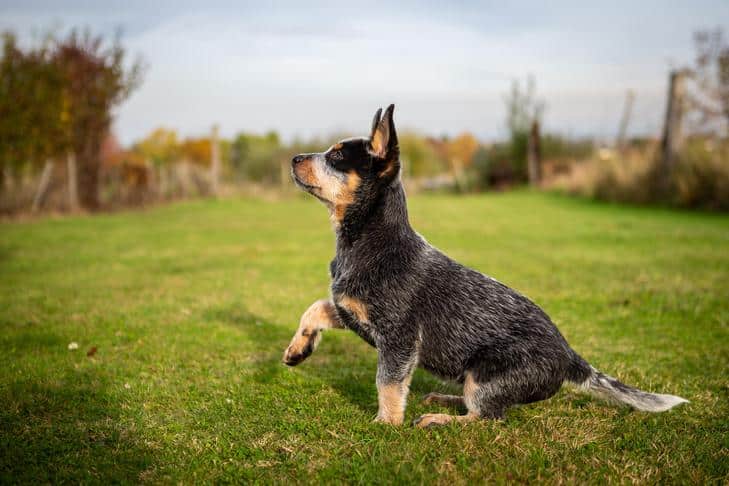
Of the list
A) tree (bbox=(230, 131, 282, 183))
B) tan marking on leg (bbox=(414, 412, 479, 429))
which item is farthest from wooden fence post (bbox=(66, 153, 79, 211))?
tan marking on leg (bbox=(414, 412, 479, 429))

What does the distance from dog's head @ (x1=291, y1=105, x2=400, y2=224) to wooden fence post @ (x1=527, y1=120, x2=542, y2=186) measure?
31092 millimetres

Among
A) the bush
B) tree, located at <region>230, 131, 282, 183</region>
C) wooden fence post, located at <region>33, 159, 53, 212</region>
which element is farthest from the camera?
tree, located at <region>230, 131, 282, 183</region>

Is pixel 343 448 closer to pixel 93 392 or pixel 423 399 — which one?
pixel 423 399

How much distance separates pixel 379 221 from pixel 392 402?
1.20 meters

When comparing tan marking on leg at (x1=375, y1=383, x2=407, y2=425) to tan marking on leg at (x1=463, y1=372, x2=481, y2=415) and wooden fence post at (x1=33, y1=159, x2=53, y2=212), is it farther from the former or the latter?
wooden fence post at (x1=33, y1=159, x2=53, y2=212)

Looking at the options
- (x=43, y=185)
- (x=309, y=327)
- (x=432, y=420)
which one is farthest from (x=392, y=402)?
(x=43, y=185)

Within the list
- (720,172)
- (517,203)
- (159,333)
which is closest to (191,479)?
(159,333)

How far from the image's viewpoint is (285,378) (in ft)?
16.1

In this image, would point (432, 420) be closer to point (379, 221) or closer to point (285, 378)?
point (379, 221)

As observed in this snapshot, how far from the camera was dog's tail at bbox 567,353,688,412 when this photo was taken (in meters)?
3.91

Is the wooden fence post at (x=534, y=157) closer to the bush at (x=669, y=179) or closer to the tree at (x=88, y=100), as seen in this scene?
the bush at (x=669, y=179)

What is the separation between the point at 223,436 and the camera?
3807 mm

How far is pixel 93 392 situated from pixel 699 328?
622cm

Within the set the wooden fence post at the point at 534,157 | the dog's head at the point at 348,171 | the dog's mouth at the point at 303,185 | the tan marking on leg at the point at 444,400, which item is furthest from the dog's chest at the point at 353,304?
the wooden fence post at the point at 534,157
